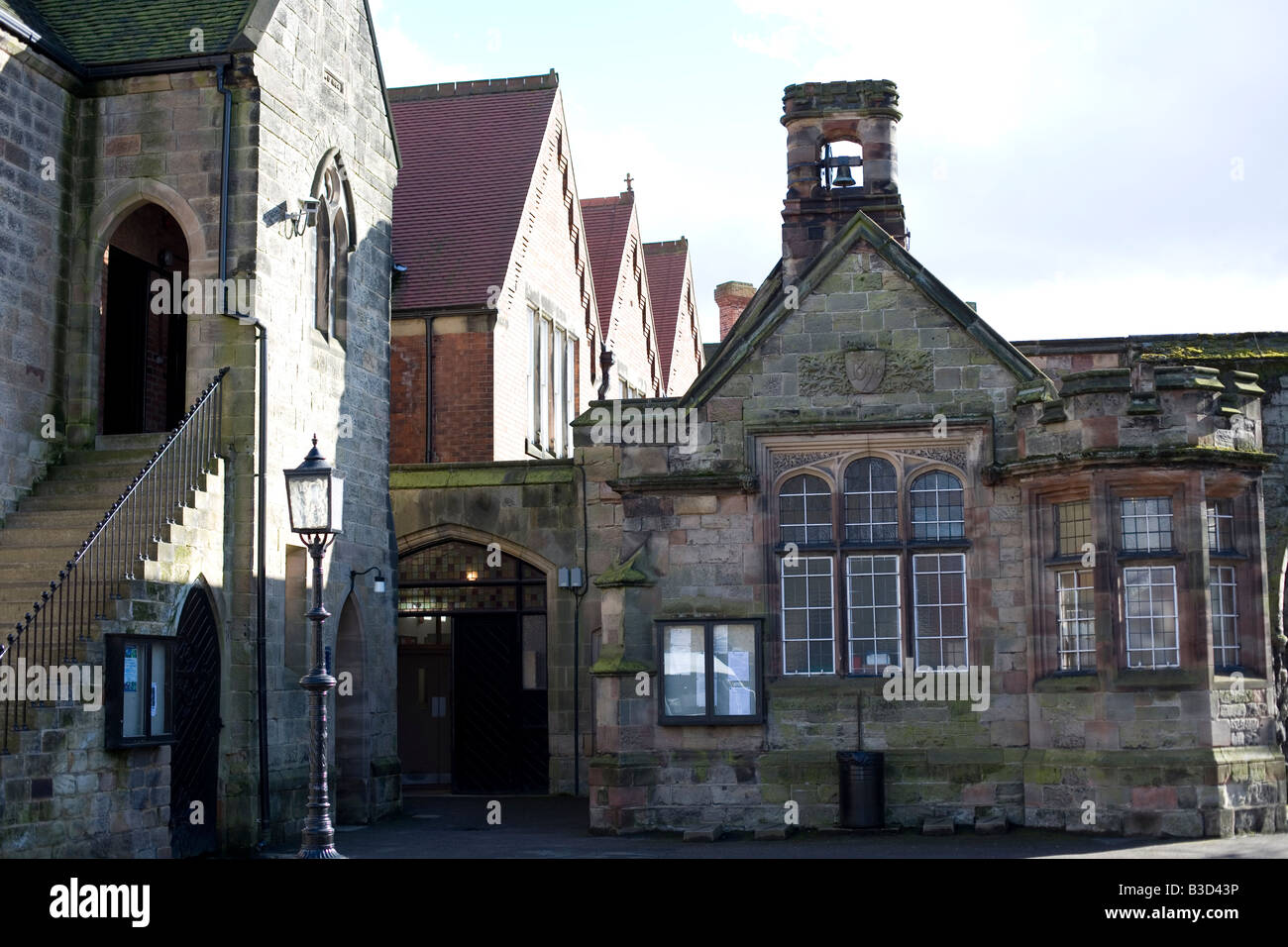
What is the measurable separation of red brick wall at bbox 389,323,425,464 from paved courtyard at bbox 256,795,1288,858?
9.33m

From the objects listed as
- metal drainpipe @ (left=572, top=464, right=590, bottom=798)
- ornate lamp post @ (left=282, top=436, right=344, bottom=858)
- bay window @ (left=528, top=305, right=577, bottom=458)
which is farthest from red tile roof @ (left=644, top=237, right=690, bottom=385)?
ornate lamp post @ (left=282, top=436, right=344, bottom=858)

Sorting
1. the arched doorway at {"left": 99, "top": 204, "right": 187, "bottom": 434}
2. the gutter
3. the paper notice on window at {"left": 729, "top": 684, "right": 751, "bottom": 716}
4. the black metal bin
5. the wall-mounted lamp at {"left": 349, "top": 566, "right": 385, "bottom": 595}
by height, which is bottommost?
the black metal bin

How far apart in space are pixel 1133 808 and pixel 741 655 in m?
4.56

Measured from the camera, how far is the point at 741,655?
19094mm

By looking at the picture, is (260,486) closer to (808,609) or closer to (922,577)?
(808,609)

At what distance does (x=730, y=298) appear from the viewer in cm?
4775

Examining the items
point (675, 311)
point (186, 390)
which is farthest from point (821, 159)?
point (675, 311)

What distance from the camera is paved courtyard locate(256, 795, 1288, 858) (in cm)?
1638

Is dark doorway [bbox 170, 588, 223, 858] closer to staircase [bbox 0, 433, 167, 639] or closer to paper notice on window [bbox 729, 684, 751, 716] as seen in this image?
staircase [bbox 0, 433, 167, 639]

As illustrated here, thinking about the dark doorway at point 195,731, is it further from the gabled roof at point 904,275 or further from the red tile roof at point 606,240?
the red tile roof at point 606,240

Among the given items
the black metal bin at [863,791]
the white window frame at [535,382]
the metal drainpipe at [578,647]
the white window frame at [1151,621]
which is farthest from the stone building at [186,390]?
the white window frame at [535,382]

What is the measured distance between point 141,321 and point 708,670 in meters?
8.41

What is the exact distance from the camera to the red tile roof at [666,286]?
147 feet
